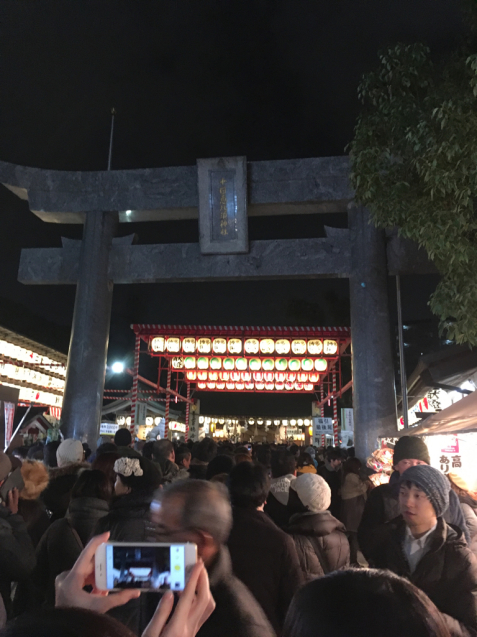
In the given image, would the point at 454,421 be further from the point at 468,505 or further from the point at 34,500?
the point at 34,500

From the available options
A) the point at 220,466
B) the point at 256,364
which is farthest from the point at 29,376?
the point at 220,466

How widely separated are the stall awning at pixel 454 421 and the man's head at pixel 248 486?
10.6ft

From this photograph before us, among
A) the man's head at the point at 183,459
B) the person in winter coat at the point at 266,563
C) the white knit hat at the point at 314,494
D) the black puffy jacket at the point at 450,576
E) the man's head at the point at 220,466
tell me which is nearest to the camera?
the black puffy jacket at the point at 450,576

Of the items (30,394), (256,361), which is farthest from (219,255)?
(30,394)

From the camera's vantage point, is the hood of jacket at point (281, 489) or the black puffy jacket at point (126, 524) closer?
the black puffy jacket at point (126, 524)

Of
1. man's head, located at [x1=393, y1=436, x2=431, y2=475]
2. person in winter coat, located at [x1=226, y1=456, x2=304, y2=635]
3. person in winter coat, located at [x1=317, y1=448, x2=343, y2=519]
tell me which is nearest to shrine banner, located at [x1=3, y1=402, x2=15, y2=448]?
person in winter coat, located at [x1=226, y1=456, x2=304, y2=635]

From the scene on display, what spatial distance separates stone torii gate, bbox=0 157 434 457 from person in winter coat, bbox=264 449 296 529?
5483 mm

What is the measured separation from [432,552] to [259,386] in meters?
22.9

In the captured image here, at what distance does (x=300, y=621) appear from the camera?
1.03 metres

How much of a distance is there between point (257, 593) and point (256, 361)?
60.2 feet

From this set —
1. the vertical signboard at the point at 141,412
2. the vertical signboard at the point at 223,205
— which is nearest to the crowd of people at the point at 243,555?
the vertical signboard at the point at 223,205

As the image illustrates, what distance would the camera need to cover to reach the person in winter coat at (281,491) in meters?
4.75

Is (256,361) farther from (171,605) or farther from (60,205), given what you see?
(171,605)

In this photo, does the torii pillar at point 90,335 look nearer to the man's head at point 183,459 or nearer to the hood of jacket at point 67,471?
the man's head at point 183,459
